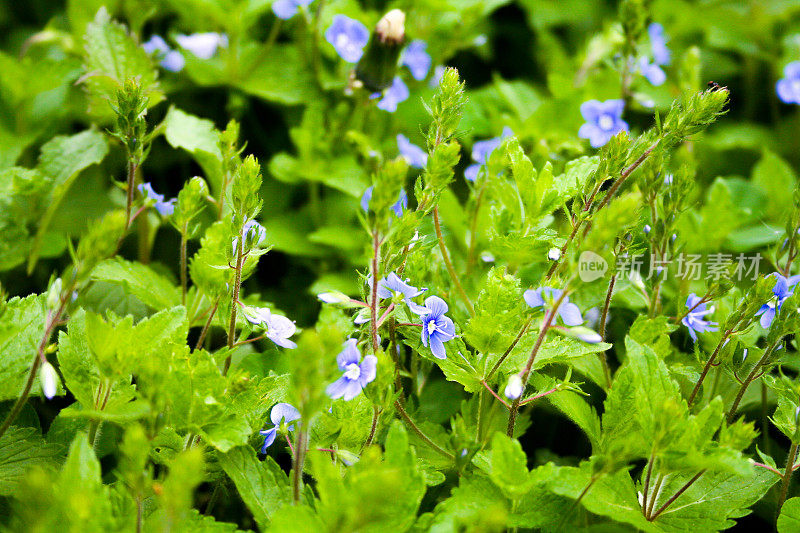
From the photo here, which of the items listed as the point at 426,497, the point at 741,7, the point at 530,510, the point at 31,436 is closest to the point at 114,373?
the point at 31,436

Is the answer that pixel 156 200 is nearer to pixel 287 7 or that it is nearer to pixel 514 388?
pixel 287 7

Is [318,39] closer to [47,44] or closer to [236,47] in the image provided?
[236,47]

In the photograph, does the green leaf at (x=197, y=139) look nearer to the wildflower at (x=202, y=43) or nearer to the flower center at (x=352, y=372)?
the wildflower at (x=202, y=43)

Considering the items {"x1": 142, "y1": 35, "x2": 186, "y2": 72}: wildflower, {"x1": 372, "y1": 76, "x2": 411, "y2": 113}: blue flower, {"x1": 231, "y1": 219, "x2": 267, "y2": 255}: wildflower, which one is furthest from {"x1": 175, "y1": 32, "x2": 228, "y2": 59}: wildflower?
{"x1": 231, "y1": 219, "x2": 267, "y2": 255}: wildflower

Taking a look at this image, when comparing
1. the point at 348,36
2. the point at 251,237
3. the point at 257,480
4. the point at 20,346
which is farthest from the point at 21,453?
the point at 348,36

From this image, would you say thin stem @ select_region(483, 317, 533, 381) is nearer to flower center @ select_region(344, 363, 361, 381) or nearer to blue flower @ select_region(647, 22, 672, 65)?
flower center @ select_region(344, 363, 361, 381)

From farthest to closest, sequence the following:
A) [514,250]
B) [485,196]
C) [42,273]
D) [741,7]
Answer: [741,7] < [42,273] < [485,196] < [514,250]
